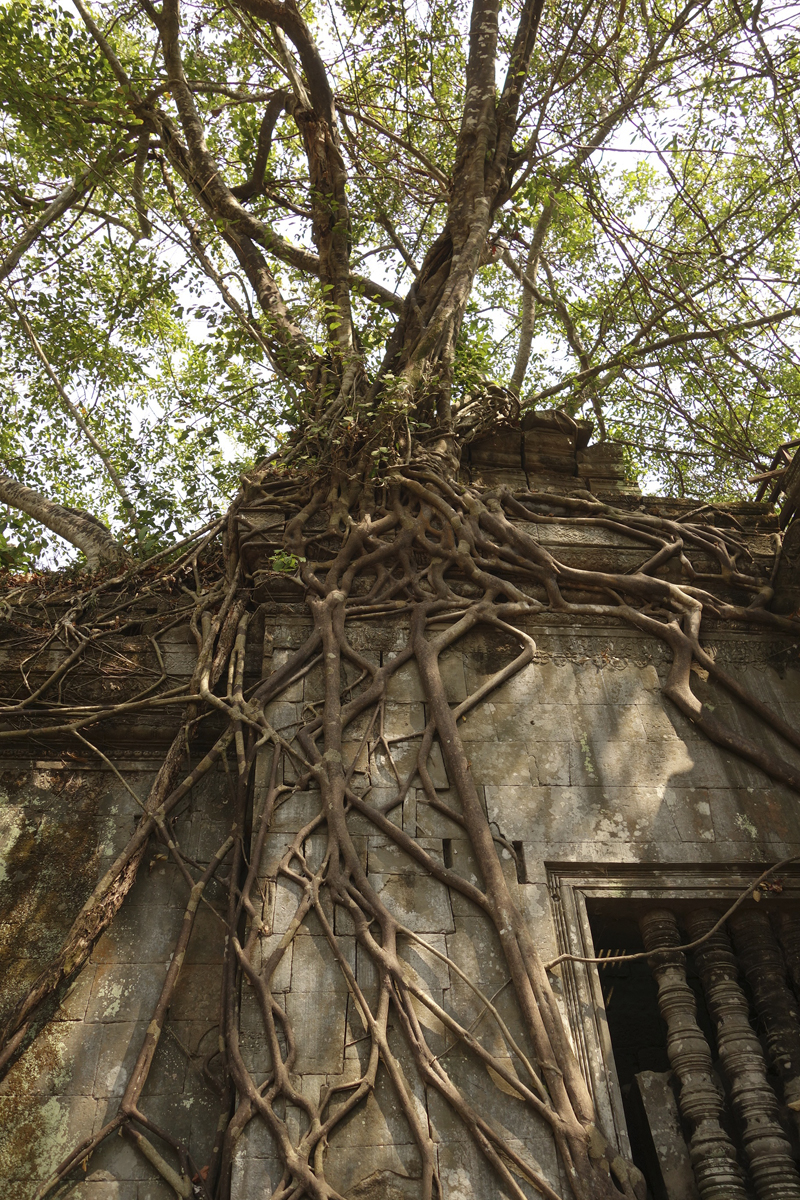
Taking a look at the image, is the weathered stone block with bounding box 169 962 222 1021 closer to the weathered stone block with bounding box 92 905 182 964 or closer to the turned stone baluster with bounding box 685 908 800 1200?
the weathered stone block with bounding box 92 905 182 964

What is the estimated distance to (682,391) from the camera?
314 inches

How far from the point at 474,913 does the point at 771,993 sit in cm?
129

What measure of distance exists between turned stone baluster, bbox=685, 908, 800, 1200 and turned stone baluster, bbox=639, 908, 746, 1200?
3.0 inches

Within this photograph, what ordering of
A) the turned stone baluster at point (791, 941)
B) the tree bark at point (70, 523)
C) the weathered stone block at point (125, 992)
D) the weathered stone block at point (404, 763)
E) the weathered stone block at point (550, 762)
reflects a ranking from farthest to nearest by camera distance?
1. the tree bark at point (70, 523)
2. the weathered stone block at point (550, 762)
3. the weathered stone block at point (404, 763)
4. the turned stone baluster at point (791, 941)
5. the weathered stone block at point (125, 992)

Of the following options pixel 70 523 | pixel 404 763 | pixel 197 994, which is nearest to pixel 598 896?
pixel 404 763

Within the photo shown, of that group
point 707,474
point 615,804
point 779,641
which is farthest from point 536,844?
point 707,474

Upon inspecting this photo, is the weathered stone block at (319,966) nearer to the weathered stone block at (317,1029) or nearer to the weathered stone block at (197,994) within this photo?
the weathered stone block at (317,1029)

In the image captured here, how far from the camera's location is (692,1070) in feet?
11.2

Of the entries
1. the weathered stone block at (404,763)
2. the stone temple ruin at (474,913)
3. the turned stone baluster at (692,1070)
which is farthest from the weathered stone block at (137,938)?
the turned stone baluster at (692,1070)

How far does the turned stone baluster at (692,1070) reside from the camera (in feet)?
10.3

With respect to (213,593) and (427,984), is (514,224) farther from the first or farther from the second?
(427,984)

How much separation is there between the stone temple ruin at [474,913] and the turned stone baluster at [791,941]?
10 millimetres

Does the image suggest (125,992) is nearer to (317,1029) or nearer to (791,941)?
(317,1029)

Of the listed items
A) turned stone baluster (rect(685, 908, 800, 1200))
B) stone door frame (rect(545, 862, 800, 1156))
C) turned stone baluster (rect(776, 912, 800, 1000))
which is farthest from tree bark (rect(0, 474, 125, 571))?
turned stone baluster (rect(776, 912, 800, 1000))
